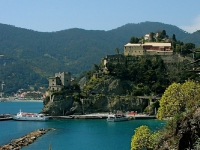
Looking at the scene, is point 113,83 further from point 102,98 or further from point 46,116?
point 46,116

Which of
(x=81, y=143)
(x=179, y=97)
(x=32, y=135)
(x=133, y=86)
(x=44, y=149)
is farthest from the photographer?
(x=133, y=86)

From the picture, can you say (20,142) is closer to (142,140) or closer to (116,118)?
(142,140)

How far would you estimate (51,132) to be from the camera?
192 ft

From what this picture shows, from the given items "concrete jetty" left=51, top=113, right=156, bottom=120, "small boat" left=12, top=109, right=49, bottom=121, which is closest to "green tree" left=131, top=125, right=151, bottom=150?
"concrete jetty" left=51, top=113, right=156, bottom=120

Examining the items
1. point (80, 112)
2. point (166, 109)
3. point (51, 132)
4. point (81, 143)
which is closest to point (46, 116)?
point (80, 112)

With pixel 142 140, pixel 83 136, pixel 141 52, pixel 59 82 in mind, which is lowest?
pixel 83 136

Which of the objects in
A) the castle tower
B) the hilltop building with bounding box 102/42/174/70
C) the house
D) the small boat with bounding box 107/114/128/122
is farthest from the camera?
the house

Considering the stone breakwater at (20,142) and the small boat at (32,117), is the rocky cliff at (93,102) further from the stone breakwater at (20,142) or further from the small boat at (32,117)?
the stone breakwater at (20,142)

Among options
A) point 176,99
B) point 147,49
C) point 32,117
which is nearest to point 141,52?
point 147,49

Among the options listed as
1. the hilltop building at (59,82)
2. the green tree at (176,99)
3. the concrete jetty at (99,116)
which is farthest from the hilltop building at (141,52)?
the green tree at (176,99)

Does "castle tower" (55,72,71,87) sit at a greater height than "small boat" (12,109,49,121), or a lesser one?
greater

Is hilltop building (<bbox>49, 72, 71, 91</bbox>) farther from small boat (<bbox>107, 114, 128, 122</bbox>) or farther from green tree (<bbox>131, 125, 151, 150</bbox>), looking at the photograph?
green tree (<bbox>131, 125, 151, 150</bbox>)

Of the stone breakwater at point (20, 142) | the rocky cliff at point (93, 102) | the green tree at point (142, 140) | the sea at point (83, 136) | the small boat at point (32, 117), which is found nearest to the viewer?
the green tree at point (142, 140)

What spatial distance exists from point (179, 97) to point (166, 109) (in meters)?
1.21
